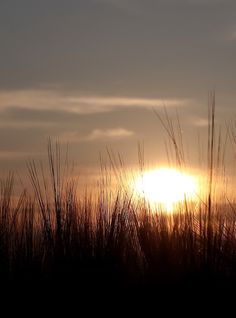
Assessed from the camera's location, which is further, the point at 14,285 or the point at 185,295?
the point at 14,285

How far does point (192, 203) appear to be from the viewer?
5.71 metres

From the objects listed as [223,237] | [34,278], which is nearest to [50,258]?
[34,278]

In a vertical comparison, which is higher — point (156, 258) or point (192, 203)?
point (192, 203)

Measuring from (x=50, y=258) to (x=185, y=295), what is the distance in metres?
1.21

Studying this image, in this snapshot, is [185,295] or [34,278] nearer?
[185,295]

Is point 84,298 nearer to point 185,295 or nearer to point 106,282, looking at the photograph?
point 106,282

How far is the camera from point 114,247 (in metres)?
5.82

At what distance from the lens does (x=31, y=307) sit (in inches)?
216

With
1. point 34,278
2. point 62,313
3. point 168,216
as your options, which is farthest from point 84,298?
point 168,216

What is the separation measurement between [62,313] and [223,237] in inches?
51.6

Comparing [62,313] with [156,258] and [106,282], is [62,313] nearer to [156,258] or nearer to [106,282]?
[106,282]

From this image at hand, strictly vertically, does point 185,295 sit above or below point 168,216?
below

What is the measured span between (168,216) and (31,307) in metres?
1.31

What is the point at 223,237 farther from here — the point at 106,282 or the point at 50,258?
the point at 50,258
